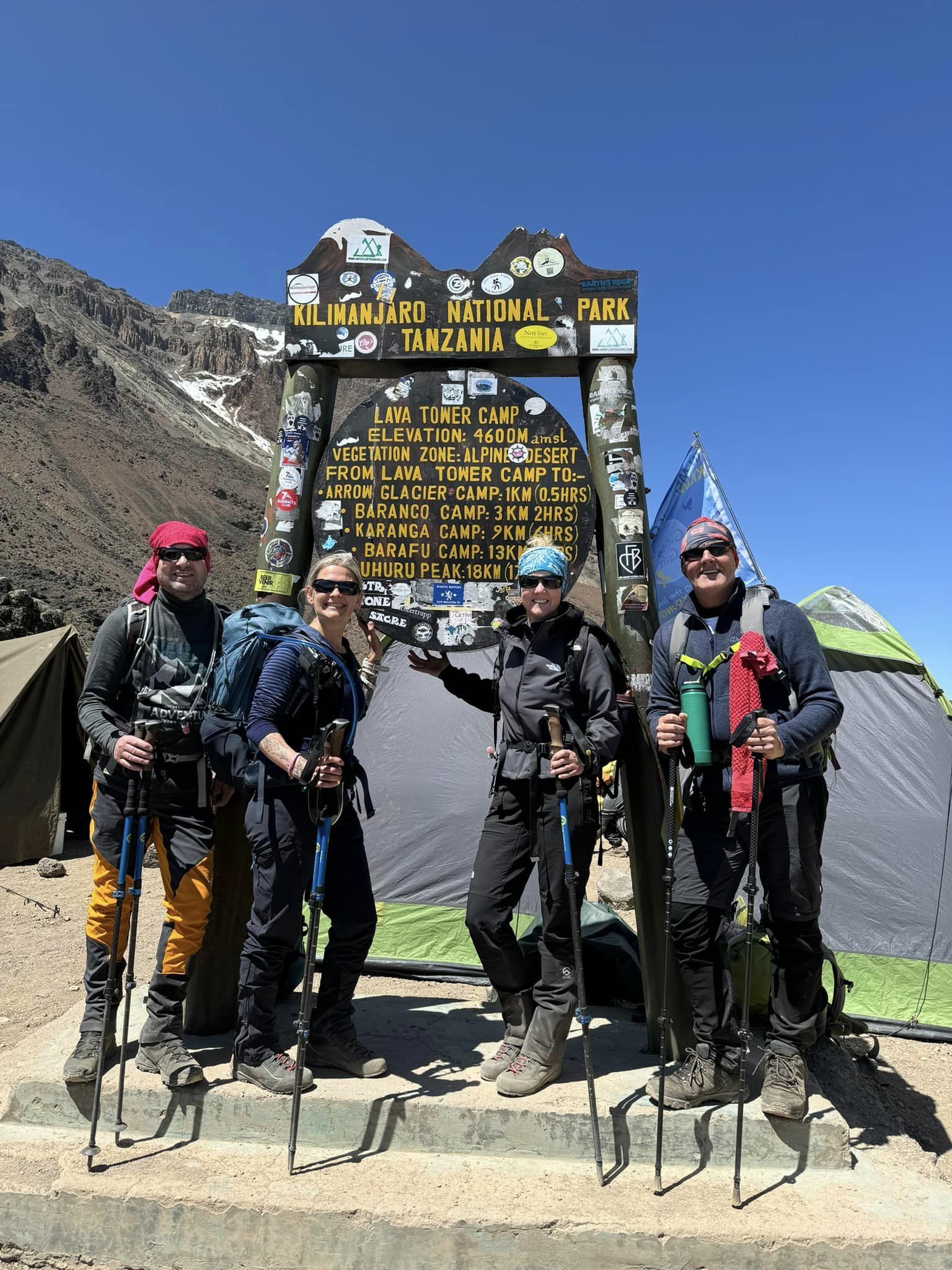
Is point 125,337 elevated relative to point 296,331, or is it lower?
elevated

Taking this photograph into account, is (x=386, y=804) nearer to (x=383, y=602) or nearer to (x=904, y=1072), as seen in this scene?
(x=383, y=602)

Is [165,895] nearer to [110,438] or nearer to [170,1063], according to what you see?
[170,1063]

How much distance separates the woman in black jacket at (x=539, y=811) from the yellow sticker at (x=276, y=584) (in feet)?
3.65

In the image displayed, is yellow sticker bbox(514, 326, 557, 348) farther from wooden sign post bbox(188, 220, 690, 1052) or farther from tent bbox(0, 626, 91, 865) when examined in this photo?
tent bbox(0, 626, 91, 865)

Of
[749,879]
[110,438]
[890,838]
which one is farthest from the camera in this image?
[110,438]

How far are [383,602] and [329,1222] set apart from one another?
7.80 feet

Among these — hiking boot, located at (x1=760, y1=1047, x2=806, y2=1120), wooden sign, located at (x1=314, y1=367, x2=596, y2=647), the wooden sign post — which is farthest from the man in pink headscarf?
hiking boot, located at (x1=760, y1=1047, x2=806, y2=1120)

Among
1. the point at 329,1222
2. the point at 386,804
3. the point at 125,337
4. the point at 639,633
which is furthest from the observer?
the point at 125,337

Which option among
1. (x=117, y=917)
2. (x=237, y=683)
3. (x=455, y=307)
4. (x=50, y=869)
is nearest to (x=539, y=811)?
(x=237, y=683)

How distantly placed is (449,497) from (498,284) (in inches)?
40.3

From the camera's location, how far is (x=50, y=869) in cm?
894

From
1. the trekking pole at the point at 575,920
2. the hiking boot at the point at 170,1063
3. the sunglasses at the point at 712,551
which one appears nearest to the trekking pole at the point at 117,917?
the hiking boot at the point at 170,1063

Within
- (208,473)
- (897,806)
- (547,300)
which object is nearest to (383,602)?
(547,300)

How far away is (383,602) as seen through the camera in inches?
157
